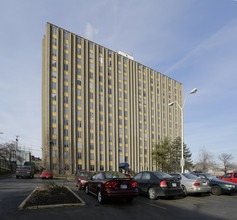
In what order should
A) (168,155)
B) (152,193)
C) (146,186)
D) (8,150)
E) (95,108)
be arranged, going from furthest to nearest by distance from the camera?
(168,155), (8,150), (95,108), (146,186), (152,193)

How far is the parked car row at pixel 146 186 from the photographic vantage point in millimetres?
9078

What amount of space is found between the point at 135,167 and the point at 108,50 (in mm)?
34831

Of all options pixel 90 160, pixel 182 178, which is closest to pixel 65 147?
pixel 90 160

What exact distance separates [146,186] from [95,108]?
44481 mm

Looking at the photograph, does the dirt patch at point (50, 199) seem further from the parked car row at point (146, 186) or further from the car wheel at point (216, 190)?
the car wheel at point (216, 190)

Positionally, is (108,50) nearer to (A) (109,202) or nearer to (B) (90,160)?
(B) (90,160)

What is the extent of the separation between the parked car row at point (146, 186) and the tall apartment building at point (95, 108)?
3192 centimetres

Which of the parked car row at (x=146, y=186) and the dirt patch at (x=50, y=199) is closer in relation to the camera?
the dirt patch at (x=50, y=199)

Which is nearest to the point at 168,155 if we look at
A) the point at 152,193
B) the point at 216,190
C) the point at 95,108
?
the point at 95,108

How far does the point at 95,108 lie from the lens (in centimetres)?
5494

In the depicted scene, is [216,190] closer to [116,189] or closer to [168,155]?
[116,189]

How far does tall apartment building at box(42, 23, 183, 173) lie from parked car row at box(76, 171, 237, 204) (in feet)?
105

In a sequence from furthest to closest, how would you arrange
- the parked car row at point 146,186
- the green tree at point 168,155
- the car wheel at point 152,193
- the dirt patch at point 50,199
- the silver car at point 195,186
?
the green tree at point 168,155
the silver car at point 195,186
the car wheel at point 152,193
the parked car row at point 146,186
the dirt patch at point 50,199

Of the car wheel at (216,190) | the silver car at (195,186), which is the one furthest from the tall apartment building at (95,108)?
the silver car at (195,186)
